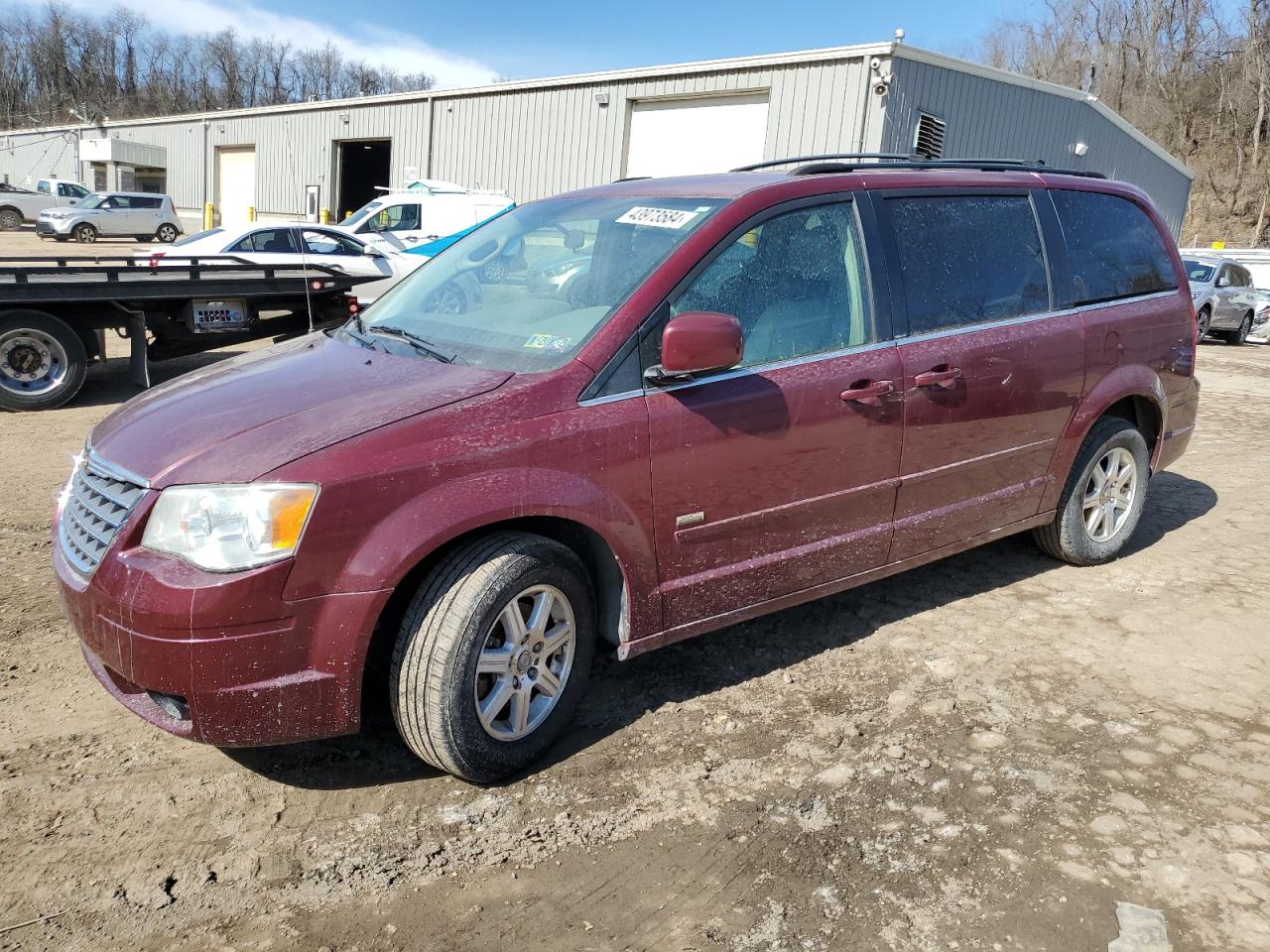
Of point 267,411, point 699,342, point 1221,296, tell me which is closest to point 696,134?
point 1221,296

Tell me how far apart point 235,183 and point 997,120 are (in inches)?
1101

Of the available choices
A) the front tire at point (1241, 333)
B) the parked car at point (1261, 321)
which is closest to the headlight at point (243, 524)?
the front tire at point (1241, 333)

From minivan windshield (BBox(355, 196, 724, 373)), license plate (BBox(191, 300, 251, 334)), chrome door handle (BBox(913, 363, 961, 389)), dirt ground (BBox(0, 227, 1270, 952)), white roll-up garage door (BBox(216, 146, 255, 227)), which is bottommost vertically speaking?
dirt ground (BBox(0, 227, 1270, 952))

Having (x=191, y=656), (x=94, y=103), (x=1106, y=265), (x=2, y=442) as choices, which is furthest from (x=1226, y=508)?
(x=94, y=103)

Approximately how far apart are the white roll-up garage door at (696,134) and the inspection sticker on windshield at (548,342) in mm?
16552

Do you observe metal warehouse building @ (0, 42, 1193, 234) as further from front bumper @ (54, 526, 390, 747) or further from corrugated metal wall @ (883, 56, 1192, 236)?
front bumper @ (54, 526, 390, 747)

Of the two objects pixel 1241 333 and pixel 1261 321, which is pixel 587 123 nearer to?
pixel 1241 333

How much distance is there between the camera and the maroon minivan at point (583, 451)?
266 centimetres

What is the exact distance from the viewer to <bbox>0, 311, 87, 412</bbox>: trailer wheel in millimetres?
7941

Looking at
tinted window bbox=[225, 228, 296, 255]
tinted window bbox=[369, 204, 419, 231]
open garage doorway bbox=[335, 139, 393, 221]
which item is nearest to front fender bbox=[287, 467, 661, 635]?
tinted window bbox=[225, 228, 296, 255]

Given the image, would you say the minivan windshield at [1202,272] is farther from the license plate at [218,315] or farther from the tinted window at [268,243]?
the license plate at [218,315]

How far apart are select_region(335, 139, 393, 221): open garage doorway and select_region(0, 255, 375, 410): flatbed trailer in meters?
22.6

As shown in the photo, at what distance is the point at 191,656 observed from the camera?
260 centimetres

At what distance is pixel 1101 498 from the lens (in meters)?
5.00
